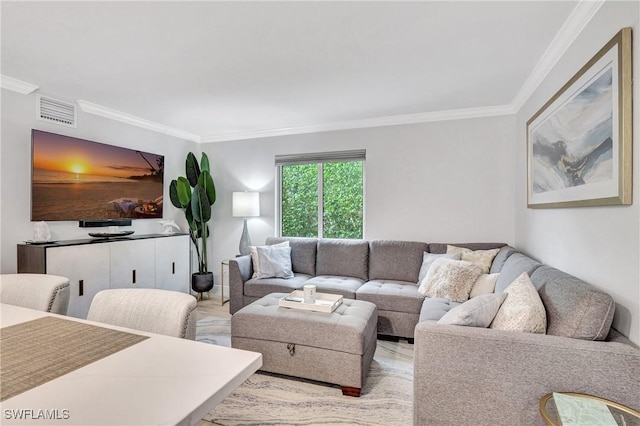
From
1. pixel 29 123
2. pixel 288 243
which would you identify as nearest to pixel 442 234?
pixel 288 243

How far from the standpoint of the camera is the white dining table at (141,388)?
66cm

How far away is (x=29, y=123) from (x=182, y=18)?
2.18m

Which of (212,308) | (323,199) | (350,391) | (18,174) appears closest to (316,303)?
(350,391)

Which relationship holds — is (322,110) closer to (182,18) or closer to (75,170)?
(182,18)

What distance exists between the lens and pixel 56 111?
3088 millimetres

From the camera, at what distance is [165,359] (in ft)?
2.99

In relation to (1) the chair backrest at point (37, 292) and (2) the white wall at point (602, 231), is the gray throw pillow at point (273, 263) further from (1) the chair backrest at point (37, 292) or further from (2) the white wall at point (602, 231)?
(2) the white wall at point (602, 231)

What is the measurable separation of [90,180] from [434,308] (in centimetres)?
370

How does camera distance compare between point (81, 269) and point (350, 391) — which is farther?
point (81, 269)

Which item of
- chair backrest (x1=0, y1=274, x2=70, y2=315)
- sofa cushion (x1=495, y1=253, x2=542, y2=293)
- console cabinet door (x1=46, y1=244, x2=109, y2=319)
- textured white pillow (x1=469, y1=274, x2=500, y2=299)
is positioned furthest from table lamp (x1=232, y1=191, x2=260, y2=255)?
sofa cushion (x1=495, y1=253, x2=542, y2=293)

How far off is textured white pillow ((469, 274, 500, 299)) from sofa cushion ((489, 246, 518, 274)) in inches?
6.5

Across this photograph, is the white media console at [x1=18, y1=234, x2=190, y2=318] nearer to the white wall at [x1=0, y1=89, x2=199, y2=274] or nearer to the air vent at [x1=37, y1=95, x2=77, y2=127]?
the white wall at [x1=0, y1=89, x2=199, y2=274]

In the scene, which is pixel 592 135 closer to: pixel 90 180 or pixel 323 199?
pixel 323 199

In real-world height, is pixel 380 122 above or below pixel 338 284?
above
